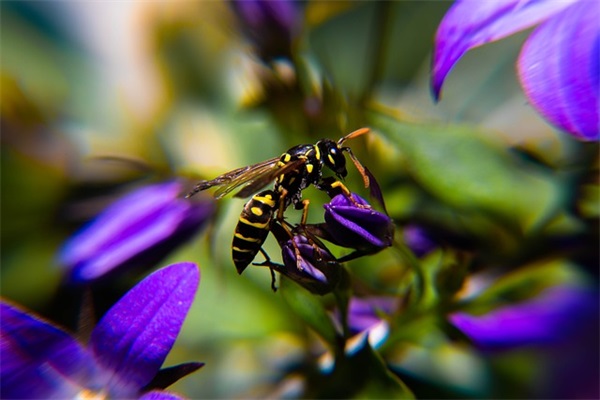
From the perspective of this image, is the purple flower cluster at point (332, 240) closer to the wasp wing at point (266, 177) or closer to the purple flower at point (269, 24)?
the wasp wing at point (266, 177)

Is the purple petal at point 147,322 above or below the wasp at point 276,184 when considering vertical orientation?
below

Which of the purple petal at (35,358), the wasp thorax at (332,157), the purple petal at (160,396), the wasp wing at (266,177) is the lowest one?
the purple petal at (160,396)

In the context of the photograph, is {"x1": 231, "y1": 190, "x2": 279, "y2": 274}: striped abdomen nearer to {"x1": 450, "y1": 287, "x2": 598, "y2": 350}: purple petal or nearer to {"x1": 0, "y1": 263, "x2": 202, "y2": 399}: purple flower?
{"x1": 0, "y1": 263, "x2": 202, "y2": 399}: purple flower

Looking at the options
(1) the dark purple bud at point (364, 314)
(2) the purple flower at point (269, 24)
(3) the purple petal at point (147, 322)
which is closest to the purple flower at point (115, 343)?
(3) the purple petal at point (147, 322)

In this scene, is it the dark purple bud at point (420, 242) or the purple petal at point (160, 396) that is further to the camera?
the dark purple bud at point (420, 242)

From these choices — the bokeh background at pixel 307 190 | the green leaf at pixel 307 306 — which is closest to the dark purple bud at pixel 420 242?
the bokeh background at pixel 307 190
